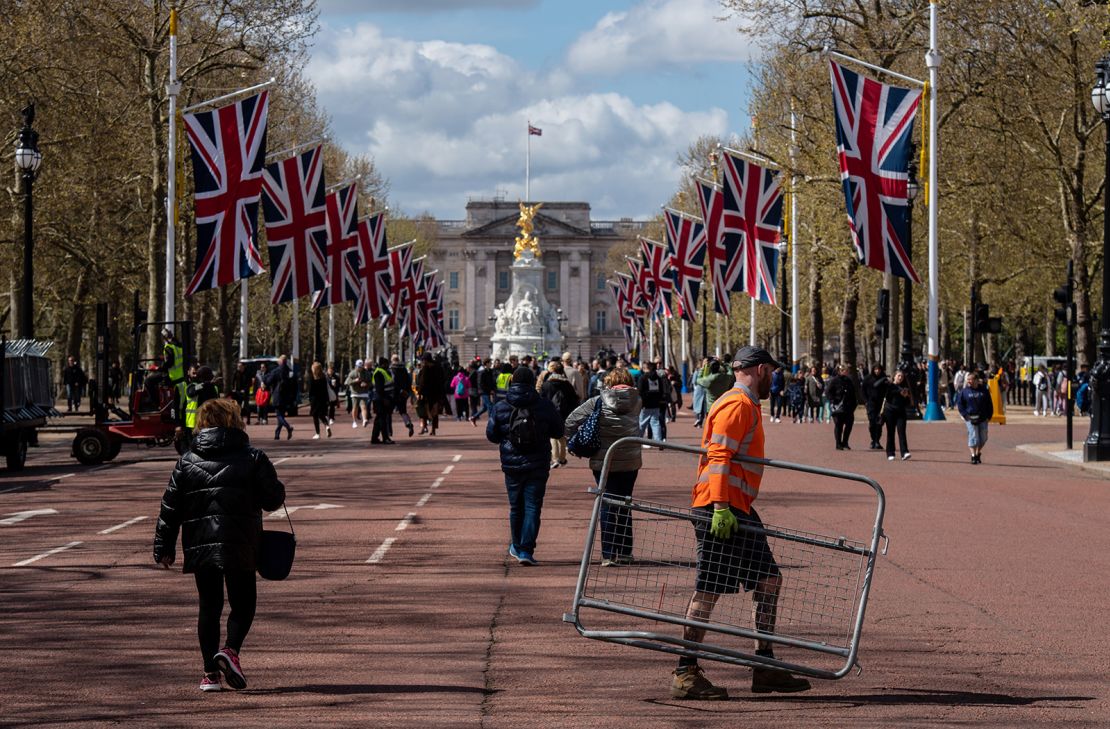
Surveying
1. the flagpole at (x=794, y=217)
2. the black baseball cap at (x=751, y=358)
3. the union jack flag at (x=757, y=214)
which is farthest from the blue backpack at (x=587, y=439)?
the flagpole at (x=794, y=217)

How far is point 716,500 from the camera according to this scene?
8.70m

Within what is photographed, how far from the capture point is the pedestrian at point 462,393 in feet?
159

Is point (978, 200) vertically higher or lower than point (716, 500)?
higher

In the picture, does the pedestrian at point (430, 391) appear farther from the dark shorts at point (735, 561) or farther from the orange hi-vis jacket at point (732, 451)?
the dark shorts at point (735, 561)

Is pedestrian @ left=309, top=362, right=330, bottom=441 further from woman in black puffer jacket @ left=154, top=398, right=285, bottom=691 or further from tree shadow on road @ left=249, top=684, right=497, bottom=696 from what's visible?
tree shadow on road @ left=249, top=684, right=497, bottom=696

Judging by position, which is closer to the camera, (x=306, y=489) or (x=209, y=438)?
(x=209, y=438)

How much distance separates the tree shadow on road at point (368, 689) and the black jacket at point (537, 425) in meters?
5.60

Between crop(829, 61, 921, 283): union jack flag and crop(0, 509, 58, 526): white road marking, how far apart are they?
18283mm

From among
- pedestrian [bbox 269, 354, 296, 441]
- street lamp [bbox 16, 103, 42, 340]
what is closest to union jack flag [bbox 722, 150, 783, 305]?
pedestrian [bbox 269, 354, 296, 441]

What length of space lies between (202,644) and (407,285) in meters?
61.9

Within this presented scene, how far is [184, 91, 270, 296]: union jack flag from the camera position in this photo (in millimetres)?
32781

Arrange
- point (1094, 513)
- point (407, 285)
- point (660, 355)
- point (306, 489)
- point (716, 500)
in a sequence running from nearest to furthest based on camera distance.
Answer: point (716, 500), point (1094, 513), point (306, 489), point (407, 285), point (660, 355)

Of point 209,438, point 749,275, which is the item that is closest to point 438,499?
point 209,438

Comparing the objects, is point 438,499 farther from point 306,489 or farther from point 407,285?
point 407,285
